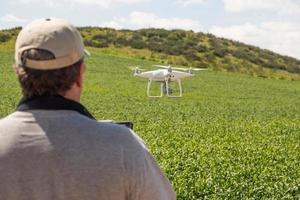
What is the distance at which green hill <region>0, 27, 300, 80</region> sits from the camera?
68938 mm

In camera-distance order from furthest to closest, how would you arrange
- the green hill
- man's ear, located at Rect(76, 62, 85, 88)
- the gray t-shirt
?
the green hill, man's ear, located at Rect(76, 62, 85, 88), the gray t-shirt

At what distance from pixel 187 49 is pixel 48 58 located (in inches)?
2868

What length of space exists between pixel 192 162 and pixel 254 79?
1870 inches

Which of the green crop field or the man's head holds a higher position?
the man's head

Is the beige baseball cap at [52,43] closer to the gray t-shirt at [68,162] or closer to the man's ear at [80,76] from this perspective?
the man's ear at [80,76]

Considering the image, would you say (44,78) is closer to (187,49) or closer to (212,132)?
(212,132)

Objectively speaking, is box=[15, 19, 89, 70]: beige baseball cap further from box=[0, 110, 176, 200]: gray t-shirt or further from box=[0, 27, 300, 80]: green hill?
box=[0, 27, 300, 80]: green hill

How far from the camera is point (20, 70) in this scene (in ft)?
8.75

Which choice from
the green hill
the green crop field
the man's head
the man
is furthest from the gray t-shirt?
the green hill

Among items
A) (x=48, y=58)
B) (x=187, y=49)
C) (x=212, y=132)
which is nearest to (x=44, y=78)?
(x=48, y=58)

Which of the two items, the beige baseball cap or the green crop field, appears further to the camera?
the green crop field

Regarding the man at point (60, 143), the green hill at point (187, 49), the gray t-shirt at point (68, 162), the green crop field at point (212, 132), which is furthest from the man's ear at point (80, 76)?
the green hill at point (187, 49)

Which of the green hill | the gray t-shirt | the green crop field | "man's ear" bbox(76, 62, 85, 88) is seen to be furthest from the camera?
the green hill

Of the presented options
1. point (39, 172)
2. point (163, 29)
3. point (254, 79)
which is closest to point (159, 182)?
point (39, 172)
